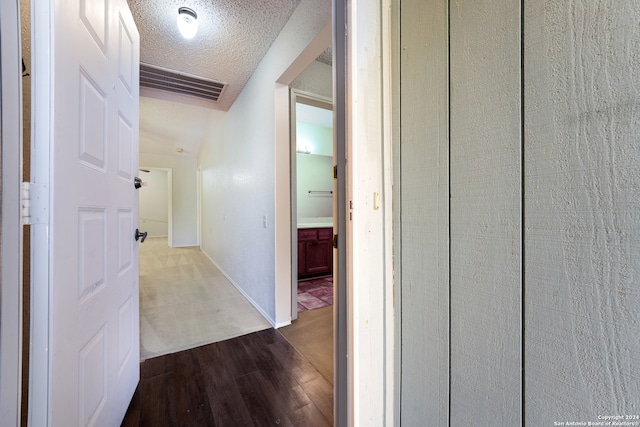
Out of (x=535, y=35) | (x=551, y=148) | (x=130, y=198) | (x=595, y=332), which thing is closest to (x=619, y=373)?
(x=595, y=332)

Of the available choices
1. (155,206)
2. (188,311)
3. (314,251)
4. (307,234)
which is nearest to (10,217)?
(188,311)

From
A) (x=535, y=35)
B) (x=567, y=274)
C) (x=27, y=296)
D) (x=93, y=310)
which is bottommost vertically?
(x=93, y=310)

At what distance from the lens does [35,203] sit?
0.62m

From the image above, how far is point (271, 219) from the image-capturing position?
6.88 ft

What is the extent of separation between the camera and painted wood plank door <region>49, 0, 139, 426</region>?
0.69 m

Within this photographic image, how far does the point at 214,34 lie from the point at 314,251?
2.61 meters

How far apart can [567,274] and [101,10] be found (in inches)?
69.8

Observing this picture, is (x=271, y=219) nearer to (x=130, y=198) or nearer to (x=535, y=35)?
(x=130, y=198)

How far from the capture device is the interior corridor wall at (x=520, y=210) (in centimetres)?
42

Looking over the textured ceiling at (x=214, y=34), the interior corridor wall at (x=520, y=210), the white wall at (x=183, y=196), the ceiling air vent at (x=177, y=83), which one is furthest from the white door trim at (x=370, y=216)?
the white wall at (x=183, y=196)

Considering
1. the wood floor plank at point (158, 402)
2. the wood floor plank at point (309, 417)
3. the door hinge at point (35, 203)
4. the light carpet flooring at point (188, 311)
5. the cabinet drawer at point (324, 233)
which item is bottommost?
the wood floor plank at point (309, 417)

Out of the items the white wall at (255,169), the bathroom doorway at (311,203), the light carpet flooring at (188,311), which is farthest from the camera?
the bathroom doorway at (311,203)

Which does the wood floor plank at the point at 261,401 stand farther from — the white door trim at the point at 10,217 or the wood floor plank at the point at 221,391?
the white door trim at the point at 10,217

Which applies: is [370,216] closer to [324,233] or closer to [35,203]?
[35,203]
